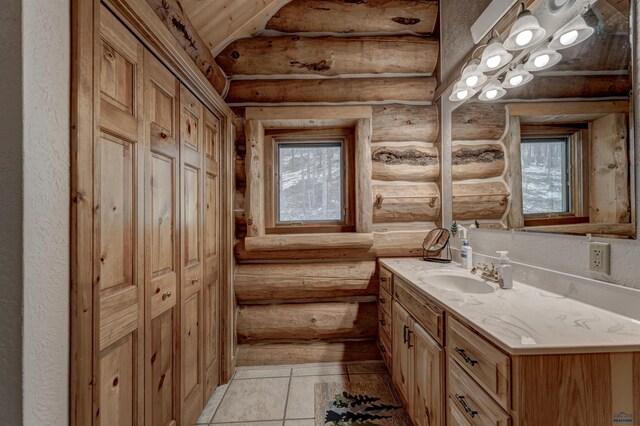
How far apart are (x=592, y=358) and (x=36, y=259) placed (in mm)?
1588

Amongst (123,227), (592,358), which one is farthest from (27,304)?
(592,358)

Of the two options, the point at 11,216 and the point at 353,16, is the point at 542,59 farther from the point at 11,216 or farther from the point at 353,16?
the point at 11,216

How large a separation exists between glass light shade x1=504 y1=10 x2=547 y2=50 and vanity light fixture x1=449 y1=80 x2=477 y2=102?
47cm

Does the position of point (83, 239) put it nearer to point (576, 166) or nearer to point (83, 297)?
point (83, 297)

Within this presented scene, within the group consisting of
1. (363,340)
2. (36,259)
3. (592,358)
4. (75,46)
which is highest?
(75,46)

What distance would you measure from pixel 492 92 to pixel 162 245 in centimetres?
214

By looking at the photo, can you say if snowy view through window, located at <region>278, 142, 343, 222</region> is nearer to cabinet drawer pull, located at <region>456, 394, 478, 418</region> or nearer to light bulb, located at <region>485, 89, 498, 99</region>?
light bulb, located at <region>485, 89, 498, 99</region>

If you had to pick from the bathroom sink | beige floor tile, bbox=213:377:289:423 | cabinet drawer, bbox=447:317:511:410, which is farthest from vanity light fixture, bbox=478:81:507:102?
beige floor tile, bbox=213:377:289:423

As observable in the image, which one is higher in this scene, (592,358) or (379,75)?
(379,75)

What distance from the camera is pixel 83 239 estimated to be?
2.99 feet

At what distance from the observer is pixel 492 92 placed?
5.73ft

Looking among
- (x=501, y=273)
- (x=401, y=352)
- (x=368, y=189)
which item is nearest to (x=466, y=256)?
(x=501, y=273)

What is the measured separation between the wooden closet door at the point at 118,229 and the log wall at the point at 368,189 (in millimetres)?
1182

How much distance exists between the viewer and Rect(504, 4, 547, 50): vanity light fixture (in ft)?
4.38
